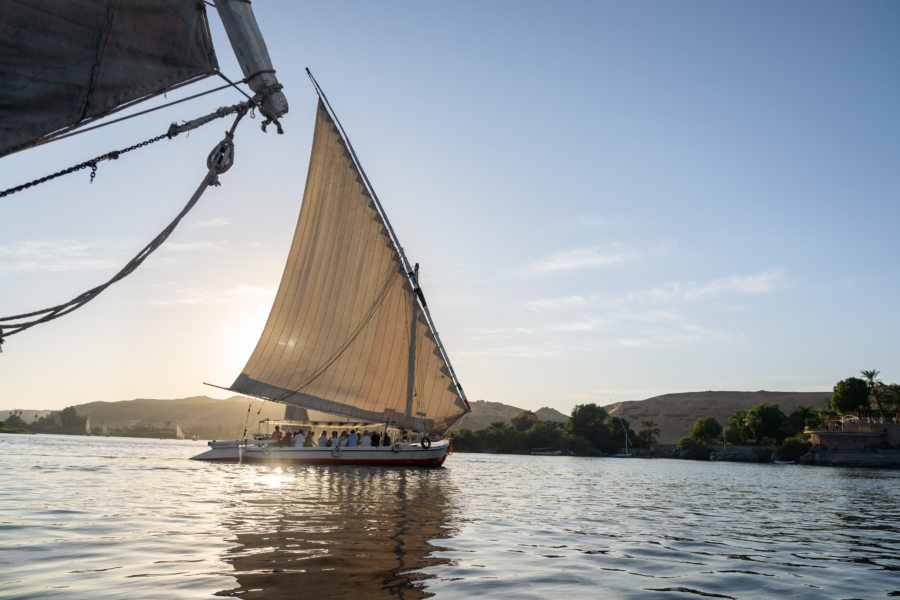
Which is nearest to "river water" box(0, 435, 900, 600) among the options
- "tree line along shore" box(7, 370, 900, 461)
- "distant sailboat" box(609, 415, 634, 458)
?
"tree line along shore" box(7, 370, 900, 461)

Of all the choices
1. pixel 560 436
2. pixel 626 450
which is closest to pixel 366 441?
pixel 560 436

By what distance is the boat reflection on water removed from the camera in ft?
26.2

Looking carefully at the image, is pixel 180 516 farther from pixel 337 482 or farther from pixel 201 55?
pixel 337 482

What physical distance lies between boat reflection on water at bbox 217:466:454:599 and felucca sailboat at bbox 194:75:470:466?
16.6 metres

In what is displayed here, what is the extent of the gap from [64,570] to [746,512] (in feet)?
67.6

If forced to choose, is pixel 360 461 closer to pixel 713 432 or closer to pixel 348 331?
pixel 348 331

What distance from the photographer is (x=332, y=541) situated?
37.1ft

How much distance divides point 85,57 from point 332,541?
333 inches

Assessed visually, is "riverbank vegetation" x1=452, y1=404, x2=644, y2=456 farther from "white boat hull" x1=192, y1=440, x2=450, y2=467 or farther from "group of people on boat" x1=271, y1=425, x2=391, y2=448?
"white boat hull" x1=192, y1=440, x2=450, y2=467

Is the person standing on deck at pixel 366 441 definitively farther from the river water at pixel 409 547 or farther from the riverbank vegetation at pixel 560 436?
the riverbank vegetation at pixel 560 436

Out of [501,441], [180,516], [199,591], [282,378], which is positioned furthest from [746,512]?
[501,441]

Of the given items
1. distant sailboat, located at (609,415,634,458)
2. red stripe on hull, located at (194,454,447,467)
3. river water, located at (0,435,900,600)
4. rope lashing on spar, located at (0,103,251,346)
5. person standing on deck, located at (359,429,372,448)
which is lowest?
distant sailboat, located at (609,415,634,458)

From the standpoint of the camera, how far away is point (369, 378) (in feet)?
130

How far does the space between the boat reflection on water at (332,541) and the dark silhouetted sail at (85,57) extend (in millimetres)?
5971
